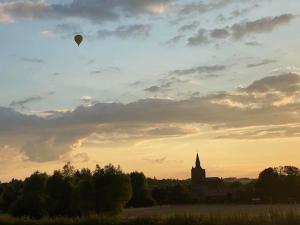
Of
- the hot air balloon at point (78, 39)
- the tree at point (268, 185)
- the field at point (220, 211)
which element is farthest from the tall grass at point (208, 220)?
the tree at point (268, 185)

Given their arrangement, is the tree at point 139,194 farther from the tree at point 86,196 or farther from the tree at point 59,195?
the tree at point 86,196

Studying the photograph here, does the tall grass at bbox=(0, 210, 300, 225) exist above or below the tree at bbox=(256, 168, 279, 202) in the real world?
below

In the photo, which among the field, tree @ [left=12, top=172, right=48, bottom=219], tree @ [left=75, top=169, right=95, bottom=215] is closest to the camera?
the field

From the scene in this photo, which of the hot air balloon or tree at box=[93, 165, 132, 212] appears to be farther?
tree at box=[93, 165, 132, 212]

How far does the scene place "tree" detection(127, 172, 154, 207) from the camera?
107 metres

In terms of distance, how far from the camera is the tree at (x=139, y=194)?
350ft

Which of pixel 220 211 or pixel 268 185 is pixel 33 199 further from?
pixel 268 185

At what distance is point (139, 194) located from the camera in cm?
10931

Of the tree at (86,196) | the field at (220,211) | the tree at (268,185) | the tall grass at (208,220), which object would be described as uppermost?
the tree at (268,185)

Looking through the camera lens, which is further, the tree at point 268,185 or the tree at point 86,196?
the tree at point 268,185

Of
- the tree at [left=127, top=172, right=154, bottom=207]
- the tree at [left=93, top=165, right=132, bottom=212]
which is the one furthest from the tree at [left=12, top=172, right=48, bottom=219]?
the tree at [left=127, top=172, right=154, bottom=207]

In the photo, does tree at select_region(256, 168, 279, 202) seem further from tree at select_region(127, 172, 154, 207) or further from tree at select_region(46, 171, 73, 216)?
tree at select_region(46, 171, 73, 216)

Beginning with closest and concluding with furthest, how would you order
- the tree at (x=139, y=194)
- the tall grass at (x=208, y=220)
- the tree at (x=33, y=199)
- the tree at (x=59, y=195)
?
the tall grass at (x=208, y=220), the tree at (x=33, y=199), the tree at (x=59, y=195), the tree at (x=139, y=194)

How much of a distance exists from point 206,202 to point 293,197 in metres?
17.6
